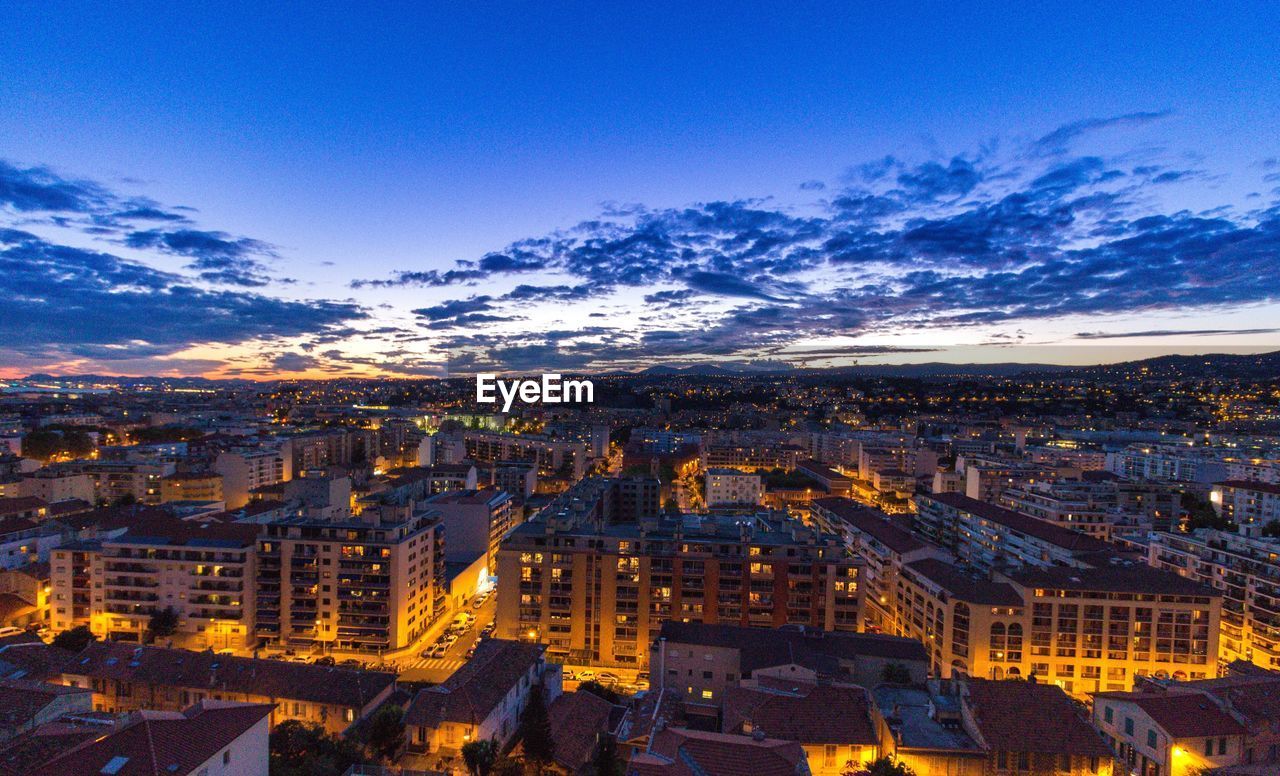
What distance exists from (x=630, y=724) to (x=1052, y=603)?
18.3m

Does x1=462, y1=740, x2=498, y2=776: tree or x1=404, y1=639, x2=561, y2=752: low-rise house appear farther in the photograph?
x1=404, y1=639, x2=561, y2=752: low-rise house

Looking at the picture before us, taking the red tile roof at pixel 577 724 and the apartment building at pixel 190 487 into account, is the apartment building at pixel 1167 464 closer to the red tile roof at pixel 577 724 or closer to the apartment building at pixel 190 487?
the red tile roof at pixel 577 724

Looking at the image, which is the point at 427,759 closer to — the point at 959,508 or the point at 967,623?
the point at 967,623

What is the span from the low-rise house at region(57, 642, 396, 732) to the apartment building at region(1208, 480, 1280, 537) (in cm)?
5303

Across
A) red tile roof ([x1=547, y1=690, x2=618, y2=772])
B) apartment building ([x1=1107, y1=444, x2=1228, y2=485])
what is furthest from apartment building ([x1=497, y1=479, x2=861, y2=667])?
apartment building ([x1=1107, y1=444, x2=1228, y2=485])

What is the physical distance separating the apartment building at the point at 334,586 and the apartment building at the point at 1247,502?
51430mm

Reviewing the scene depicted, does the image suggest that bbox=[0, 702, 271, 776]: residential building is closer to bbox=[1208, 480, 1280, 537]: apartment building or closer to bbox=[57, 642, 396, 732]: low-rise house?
bbox=[57, 642, 396, 732]: low-rise house

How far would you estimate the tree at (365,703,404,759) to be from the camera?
1731 cm

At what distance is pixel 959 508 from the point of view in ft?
149

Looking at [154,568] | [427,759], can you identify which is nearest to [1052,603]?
[427,759]

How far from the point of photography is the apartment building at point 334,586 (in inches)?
1088

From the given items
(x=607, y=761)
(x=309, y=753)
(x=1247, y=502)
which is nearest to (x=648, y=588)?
(x=607, y=761)

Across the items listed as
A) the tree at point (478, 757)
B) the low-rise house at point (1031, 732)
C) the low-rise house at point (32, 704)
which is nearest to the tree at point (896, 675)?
the low-rise house at point (1031, 732)

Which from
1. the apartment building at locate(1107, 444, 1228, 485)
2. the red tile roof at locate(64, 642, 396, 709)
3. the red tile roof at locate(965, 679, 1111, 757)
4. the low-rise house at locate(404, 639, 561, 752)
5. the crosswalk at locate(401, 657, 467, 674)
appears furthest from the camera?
the apartment building at locate(1107, 444, 1228, 485)
